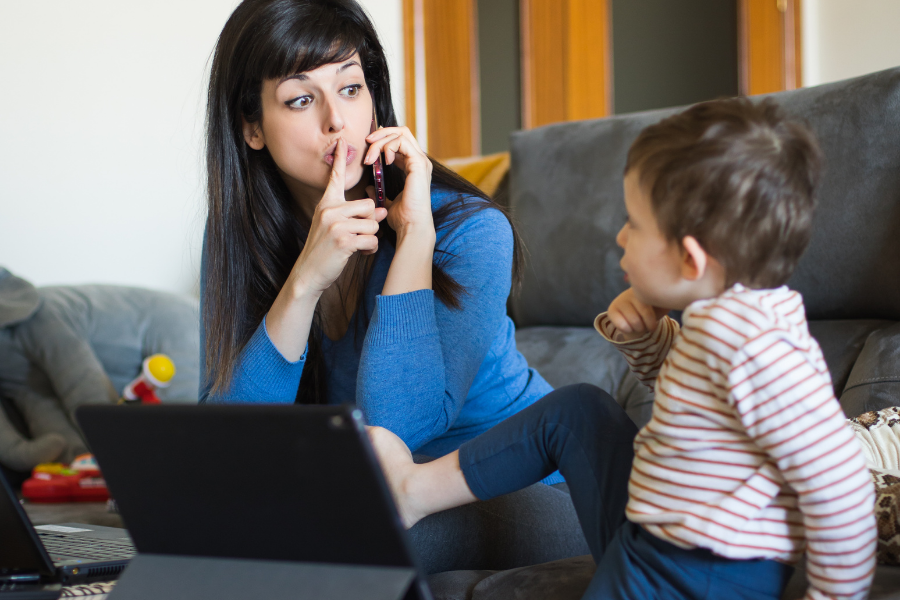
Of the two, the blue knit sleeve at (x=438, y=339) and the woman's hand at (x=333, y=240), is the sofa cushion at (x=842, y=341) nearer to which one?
the blue knit sleeve at (x=438, y=339)

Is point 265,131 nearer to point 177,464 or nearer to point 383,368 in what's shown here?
point 383,368

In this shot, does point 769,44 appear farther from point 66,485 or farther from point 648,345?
point 66,485

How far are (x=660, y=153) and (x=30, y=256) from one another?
2.31 meters

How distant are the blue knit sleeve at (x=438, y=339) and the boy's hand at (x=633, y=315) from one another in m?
0.27

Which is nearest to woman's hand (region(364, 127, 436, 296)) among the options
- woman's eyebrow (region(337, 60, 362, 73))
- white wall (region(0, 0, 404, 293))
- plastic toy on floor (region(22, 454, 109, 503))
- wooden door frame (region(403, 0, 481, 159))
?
woman's eyebrow (region(337, 60, 362, 73))

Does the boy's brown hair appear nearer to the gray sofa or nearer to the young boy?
the young boy

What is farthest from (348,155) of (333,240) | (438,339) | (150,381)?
(150,381)

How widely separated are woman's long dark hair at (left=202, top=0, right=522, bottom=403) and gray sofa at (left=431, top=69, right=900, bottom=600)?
0.38m

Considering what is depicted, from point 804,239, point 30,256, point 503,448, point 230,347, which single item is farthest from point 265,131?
point 30,256

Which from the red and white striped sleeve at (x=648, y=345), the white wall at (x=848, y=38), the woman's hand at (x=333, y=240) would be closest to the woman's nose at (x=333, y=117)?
the woman's hand at (x=333, y=240)

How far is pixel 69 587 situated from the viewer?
800 millimetres

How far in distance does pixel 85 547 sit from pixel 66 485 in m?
0.83

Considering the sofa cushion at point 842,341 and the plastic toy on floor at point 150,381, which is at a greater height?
the sofa cushion at point 842,341

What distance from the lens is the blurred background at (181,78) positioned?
95.1 inches
